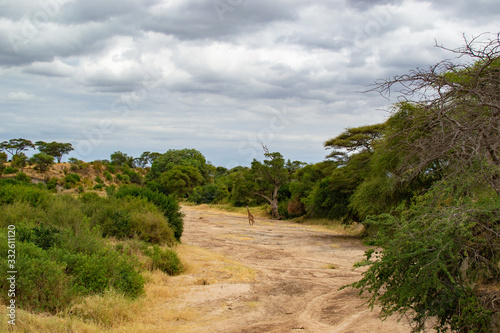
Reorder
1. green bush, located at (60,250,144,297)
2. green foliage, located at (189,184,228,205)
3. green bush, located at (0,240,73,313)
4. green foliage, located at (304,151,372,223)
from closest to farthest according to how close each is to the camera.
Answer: green bush, located at (0,240,73,313), green bush, located at (60,250,144,297), green foliage, located at (304,151,372,223), green foliage, located at (189,184,228,205)

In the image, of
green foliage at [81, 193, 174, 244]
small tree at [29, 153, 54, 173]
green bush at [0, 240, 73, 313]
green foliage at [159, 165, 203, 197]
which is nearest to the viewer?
green bush at [0, 240, 73, 313]

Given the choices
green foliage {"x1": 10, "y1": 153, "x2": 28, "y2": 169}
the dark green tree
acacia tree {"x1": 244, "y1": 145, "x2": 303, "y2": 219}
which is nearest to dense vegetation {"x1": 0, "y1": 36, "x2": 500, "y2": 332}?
acacia tree {"x1": 244, "y1": 145, "x2": 303, "y2": 219}

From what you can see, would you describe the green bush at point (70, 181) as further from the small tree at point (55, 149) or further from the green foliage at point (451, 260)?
the green foliage at point (451, 260)

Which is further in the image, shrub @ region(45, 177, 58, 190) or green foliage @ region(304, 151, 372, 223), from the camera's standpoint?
shrub @ region(45, 177, 58, 190)

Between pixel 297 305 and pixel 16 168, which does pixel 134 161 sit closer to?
pixel 16 168

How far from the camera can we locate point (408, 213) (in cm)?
659

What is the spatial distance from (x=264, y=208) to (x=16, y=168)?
28717 millimetres

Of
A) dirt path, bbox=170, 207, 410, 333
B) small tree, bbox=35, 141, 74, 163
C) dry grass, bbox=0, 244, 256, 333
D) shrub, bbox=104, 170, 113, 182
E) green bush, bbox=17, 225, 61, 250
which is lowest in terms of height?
dirt path, bbox=170, 207, 410, 333

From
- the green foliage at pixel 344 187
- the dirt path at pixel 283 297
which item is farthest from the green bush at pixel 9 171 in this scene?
the dirt path at pixel 283 297

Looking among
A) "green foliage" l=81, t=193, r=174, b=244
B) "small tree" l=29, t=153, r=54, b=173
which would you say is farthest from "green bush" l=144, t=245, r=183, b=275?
"small tree" l=29, t=153, r=54, b=173

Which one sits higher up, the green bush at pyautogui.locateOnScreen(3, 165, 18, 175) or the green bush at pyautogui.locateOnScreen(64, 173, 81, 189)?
the green bush at pyautogui.locateOnScreen(3, 165, 18, 175)

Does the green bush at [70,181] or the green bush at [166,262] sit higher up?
the green bush at [70,181]

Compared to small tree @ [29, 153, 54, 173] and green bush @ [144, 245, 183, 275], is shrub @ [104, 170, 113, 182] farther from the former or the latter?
green bush @ [144, 245, 183, 275]

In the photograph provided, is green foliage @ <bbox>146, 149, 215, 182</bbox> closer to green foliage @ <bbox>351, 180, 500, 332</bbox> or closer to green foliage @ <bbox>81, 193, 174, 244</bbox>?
green foliage @ <bbox>81, 193, 174, 244</bbox>
